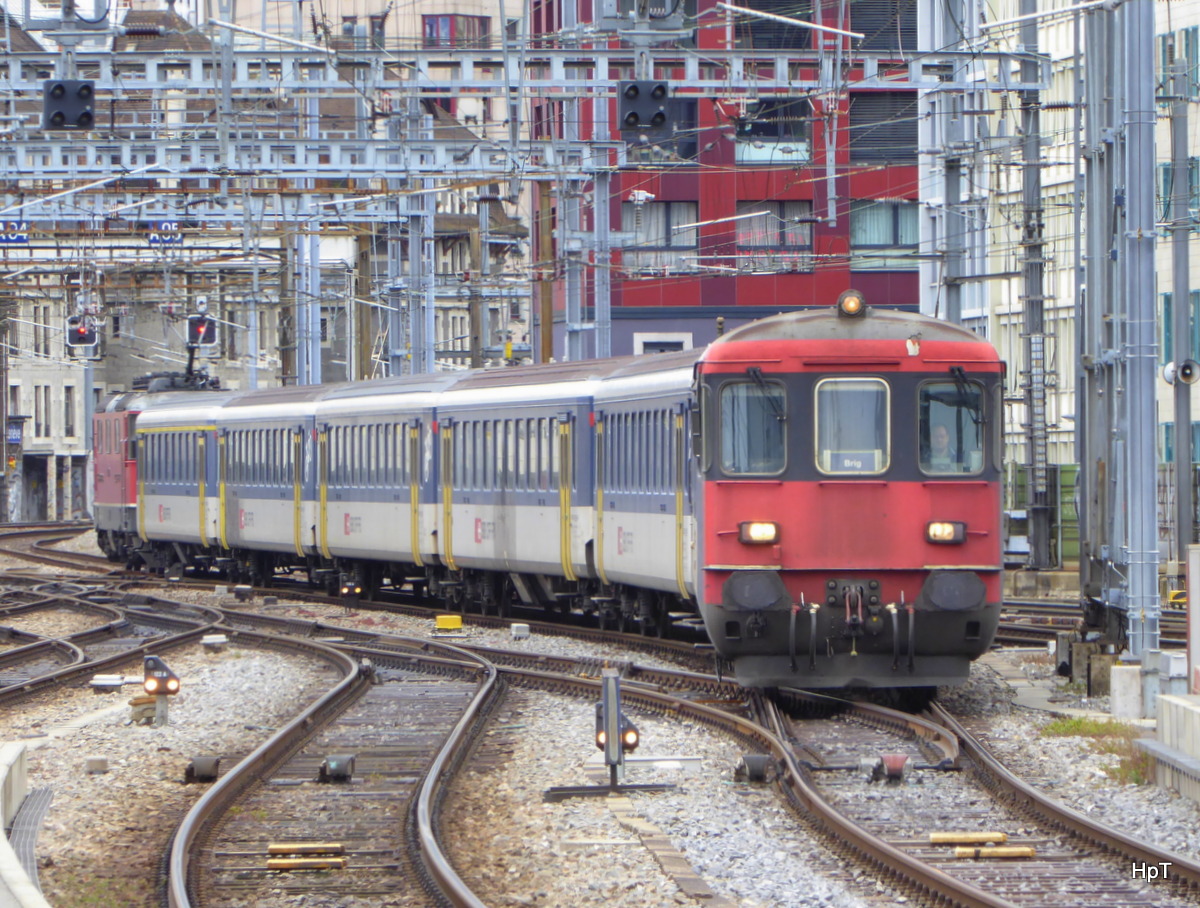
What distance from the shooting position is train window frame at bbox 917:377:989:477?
607 inches

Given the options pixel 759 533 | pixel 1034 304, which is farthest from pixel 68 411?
pixel 759 533

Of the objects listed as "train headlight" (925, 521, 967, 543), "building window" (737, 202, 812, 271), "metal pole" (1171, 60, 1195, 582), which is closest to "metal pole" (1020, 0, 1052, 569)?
"metal pole" (1171, 60, 1195, 582)

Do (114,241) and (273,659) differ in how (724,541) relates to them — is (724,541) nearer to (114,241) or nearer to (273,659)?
(273,659)

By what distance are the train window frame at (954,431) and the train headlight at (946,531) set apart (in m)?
0.37

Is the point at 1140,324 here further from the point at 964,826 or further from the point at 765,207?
the point at 765,207

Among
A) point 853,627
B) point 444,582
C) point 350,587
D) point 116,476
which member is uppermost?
point 116,476

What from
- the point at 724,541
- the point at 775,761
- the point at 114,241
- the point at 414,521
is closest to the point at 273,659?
the point at 414,521

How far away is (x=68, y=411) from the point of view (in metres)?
82.2

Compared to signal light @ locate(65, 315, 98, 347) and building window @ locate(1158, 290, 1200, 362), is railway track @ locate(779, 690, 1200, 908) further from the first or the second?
signal light @ locate(65, 315, 98, 347)

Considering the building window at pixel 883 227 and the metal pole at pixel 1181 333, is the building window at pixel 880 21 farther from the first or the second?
the metal pole at pixel 1181 333

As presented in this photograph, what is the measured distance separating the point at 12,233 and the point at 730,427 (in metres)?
28.6

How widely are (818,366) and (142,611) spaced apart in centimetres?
1573

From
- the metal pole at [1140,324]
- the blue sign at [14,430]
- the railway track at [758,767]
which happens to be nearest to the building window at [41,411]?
the blue sign at [14,430]

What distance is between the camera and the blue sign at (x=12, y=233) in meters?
41.7
